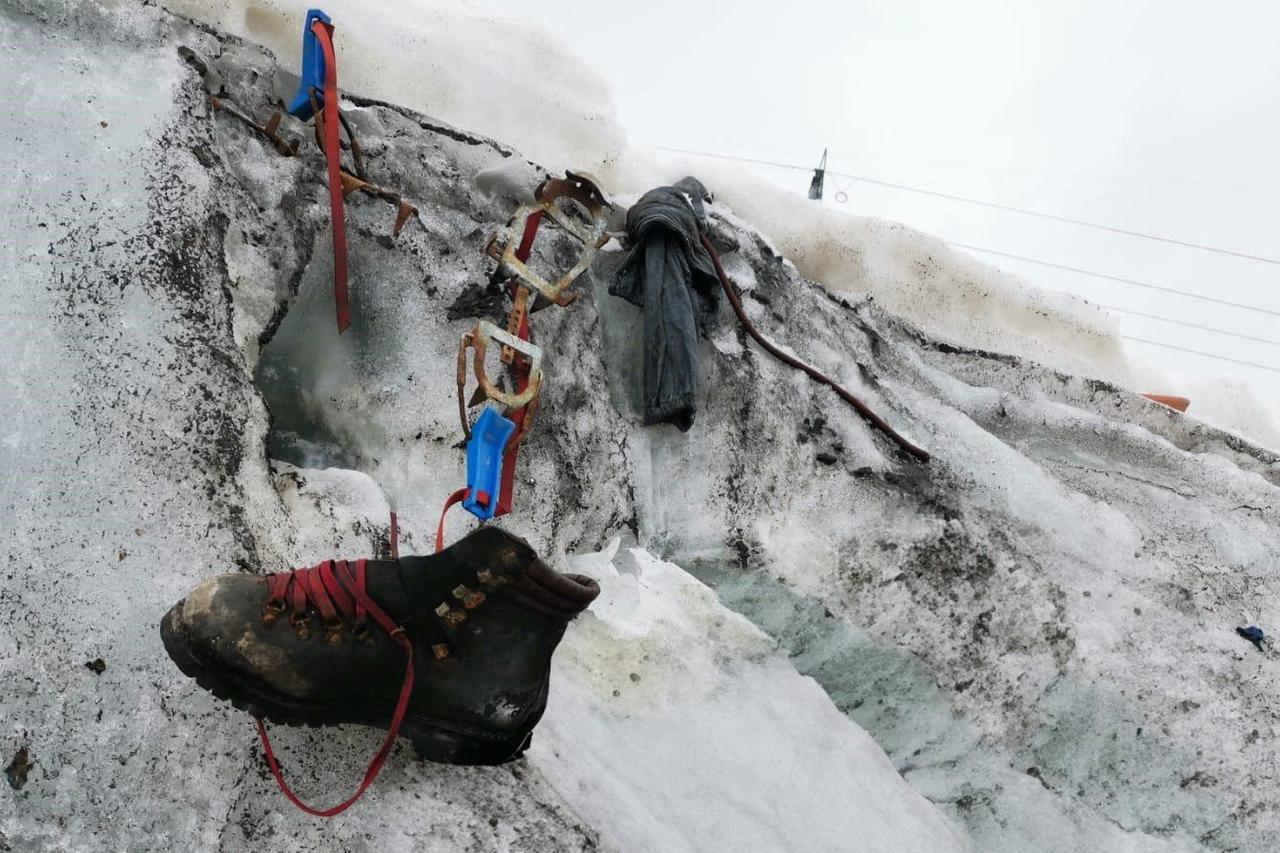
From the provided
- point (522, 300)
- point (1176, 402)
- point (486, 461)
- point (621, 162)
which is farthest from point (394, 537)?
point (1176, 402)

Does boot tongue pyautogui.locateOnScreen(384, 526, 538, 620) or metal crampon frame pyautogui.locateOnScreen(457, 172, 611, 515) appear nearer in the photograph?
boot tongue pyautogui.locateOnScreen(384, 526, 538, 620)

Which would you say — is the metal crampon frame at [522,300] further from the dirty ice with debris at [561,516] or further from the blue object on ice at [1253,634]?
the blue object on ice at [1253,634]

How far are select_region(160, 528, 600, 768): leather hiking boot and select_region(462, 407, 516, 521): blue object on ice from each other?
403 mm

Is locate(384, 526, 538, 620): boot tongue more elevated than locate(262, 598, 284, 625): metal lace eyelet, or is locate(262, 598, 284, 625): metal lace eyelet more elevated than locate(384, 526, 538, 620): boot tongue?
locate(384, 526, 538, 620): boot tongue

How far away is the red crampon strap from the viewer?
5.68ft

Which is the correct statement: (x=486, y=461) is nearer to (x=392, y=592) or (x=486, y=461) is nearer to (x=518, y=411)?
(x=518, y=411)

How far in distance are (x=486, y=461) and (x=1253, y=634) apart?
9.32 ft

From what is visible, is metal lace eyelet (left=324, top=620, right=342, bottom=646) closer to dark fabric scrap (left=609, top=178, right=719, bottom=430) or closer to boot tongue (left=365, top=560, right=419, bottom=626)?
boot tongue (left=365, top=560, right=419, bottom=626)

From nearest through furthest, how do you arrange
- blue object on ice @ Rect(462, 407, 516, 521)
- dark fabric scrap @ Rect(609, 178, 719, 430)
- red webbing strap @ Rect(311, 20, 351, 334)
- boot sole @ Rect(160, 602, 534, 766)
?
1. boot sole @ Rect(160, 602, 534, 766)
2. blue object on ice @ Rect(462, 407, 516, 521)
3. red webbing strap @ Rect(311, 20, 351, 334)
4. dark fabric scrap @ Rect(609, 178, 719, 430)

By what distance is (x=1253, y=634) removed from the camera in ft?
10.6

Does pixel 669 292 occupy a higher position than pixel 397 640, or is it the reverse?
pixel 669 292

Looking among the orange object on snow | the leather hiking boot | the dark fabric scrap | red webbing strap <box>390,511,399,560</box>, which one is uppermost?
the dark fabric scrap

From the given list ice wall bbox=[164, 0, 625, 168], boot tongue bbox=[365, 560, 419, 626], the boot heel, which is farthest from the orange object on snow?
boot tongue bbox=[365, 560, 419, 626]

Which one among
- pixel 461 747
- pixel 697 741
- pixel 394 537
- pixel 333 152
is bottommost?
pixel 697 741
